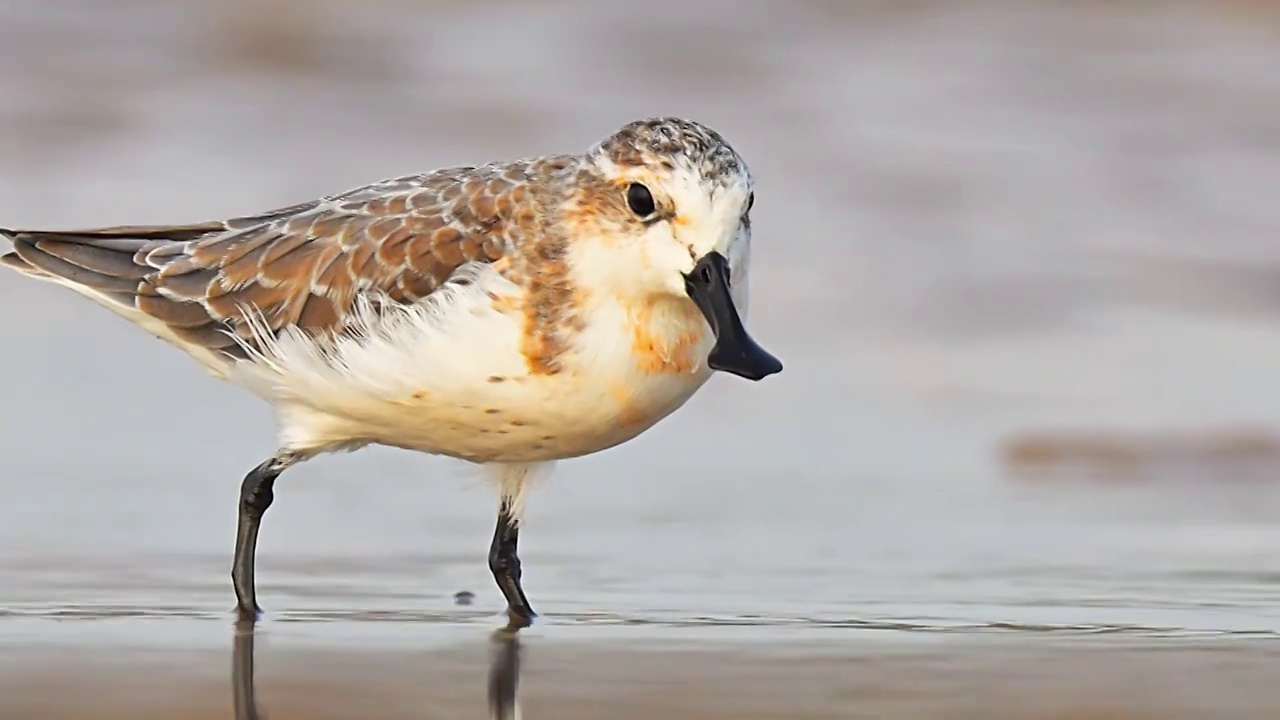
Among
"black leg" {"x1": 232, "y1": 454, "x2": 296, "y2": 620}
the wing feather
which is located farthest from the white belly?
"black leg" {"x1": 232, "y1": 454, "x2": 296, "y2": 620}

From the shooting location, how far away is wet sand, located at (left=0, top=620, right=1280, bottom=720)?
17.7 ft

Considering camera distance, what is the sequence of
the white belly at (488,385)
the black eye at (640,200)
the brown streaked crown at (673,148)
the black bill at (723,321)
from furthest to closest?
the white belly at (488,385) < the black eye at (640,200) < the brown streaked crown at (673,148) < the black bill at (723,321)

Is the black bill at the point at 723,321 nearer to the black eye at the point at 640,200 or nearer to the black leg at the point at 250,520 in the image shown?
the black eye at the point at 640,200

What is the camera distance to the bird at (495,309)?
6.21 meters

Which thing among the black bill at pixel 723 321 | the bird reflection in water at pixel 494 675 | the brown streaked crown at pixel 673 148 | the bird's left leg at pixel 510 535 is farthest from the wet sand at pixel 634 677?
the brown streaked crown at pixel 673 148

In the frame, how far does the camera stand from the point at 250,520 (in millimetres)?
7121

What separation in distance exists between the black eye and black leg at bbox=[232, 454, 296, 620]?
1504 mm

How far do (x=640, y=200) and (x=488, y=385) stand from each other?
653 millimetres

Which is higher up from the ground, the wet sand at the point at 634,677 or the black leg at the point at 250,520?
the black leg at the point at 250,520

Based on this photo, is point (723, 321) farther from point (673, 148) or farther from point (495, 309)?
point (495, 309)

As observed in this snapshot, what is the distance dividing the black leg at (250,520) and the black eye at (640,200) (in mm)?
1504

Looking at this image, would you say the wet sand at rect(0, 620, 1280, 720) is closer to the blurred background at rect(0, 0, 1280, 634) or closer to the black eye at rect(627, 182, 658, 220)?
the blurred background at rect(0, 0, 1280, 634)

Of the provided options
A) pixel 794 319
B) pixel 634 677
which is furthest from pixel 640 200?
pixel 794 319

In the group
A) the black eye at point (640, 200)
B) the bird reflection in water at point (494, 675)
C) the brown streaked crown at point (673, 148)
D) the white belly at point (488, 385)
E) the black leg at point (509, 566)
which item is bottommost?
the bird reflection in water at point (494, 675)
